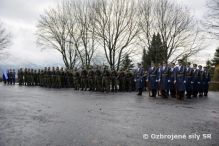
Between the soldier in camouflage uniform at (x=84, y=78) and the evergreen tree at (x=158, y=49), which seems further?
the evergreen tree at (x=158, y=49)

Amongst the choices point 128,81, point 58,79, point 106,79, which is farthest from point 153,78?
point 58,79

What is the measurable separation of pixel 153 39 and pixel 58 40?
14.2 metres

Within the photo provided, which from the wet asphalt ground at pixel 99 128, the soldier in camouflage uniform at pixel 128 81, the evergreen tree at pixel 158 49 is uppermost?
the evergreen tree at pixel 158 49

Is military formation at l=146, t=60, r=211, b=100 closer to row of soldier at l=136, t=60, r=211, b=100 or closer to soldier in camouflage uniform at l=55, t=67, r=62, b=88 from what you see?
row of soldier at l=136, t=60, r=211, b=100

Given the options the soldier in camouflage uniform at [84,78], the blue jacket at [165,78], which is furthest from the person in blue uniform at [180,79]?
the soldier in camouflage uniform at [84,78]

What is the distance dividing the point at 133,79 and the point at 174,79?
9654mm

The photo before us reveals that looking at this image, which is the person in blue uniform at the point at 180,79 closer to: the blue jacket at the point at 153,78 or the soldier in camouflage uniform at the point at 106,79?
the blue jacket at the point at 153,78

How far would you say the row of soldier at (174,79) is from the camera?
60.5ft

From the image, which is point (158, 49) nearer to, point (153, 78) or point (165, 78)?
point (153, 78)

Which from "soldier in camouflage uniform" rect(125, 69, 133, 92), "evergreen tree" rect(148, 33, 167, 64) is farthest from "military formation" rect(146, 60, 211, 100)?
"evergreen tree" rect(148, 33, 167, 64)

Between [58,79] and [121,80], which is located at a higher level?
[58,79]

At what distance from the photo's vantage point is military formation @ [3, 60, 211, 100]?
1888 cm

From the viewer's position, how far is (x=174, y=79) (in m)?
18.5

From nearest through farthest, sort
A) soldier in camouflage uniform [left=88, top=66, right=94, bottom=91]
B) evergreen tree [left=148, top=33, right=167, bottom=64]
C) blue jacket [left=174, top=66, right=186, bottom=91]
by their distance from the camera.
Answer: blue jacket [left=174, top=66, right=186, bottom=91] → soldier in camouflage uniform [left=88, top=66, right=94, bottom=91] → evergreen tree [left=148, top=33, right=167, bottom=64]
